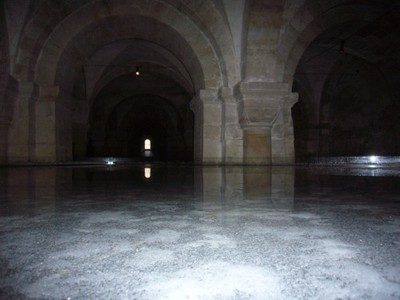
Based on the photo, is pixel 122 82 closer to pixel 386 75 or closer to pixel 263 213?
pixel 386 75

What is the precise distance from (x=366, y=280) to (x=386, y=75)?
42.0ft

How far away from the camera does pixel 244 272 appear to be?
0.76m

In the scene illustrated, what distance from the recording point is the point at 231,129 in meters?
6.50

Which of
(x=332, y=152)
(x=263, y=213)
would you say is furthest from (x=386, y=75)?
(x=263, y=213)

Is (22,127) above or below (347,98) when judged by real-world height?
below

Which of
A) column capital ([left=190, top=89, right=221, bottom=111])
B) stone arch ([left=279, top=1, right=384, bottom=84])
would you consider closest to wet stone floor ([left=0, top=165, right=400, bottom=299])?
column capital ([left=190, top=89, right=221, bottom=111])

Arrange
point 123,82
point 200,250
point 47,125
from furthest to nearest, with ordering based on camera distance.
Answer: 1. point 123,82
2. point 47,125
3. point 200,250

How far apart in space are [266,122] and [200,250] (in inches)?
215

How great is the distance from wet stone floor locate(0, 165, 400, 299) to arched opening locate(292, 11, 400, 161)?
9645 mm

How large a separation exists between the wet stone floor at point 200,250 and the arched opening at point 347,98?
965cm

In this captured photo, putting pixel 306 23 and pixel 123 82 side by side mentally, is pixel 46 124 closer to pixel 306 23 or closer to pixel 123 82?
pixel 306 23

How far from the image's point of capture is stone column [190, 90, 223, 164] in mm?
6559

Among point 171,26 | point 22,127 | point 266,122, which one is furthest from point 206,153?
point 22,127

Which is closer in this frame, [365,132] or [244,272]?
[244,272]
